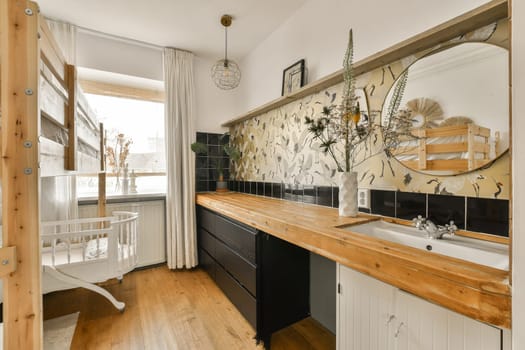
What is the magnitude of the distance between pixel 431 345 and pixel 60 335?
2301 millimetres

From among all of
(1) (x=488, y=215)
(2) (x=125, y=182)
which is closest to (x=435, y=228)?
(1) (x=488, y=215)

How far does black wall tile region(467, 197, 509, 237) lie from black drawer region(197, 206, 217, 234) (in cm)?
191

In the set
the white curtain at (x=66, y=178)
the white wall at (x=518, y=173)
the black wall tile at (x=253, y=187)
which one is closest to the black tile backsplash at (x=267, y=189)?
the black wall tile at (x=253, y=187)

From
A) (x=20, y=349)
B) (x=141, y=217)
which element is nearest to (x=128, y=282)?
(x=141, y=217)

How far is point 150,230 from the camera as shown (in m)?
2.91

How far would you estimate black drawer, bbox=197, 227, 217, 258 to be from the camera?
2408 millimetres

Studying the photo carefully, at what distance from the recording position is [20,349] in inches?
30.6

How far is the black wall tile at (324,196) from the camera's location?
1840 mm

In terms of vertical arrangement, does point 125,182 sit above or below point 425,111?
below

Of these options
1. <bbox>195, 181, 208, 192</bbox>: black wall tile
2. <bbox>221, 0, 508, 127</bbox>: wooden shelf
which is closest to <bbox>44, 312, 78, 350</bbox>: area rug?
<bbox>195, 181, 208, 192</bbox>: black wall tile

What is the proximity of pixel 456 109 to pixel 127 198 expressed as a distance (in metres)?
3.07

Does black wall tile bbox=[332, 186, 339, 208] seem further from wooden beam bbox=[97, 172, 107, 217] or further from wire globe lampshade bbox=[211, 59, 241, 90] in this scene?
wooden beam bbox=[97, 172, 107, 217]

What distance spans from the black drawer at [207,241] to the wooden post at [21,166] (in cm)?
162

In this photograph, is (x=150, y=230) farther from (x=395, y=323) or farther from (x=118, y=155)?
(x=395, y=323)
